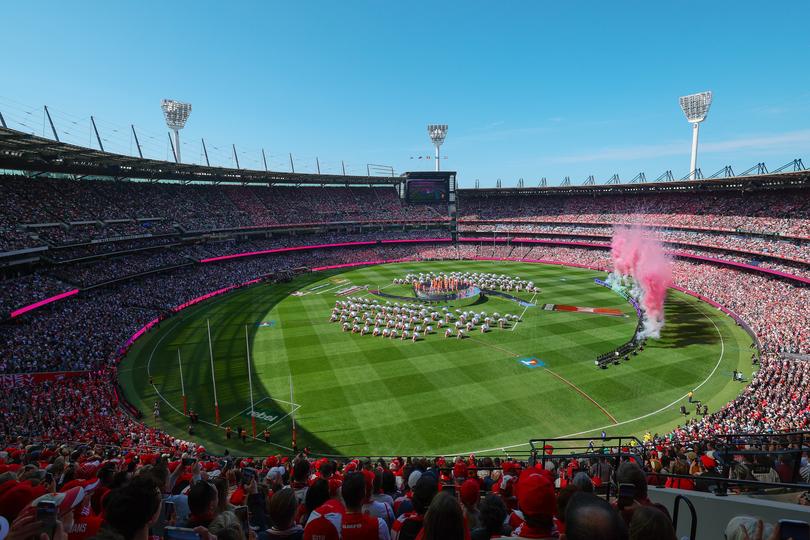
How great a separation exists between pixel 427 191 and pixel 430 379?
75.6m

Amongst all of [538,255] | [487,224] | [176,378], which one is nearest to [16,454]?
[176,378]

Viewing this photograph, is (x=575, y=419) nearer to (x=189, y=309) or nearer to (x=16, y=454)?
(x=16, y=454)

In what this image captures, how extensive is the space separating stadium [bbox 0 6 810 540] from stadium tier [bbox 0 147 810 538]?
15 cm

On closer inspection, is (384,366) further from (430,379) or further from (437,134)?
(437,134)

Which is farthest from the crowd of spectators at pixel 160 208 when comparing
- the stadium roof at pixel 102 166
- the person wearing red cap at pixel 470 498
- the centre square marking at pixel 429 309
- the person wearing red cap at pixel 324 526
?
the person wearing red cap at pixel 470 498

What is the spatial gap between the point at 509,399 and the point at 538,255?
5719 cm

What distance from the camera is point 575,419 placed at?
2433 cm

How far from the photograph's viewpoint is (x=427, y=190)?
330 ft

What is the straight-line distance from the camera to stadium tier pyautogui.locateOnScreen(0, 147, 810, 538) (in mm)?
8391

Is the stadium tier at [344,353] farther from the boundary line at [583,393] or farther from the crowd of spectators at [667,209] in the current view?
the crowd of spectators at [667,209]

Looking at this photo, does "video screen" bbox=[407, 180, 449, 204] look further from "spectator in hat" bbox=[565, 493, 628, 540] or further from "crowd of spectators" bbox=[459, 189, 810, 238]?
"spectator in hat" bbox=[565, 493, 628, 540]

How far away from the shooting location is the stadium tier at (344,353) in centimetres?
839

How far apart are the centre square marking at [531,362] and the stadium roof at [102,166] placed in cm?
4160

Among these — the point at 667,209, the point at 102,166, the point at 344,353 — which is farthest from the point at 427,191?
the point at 344,353
